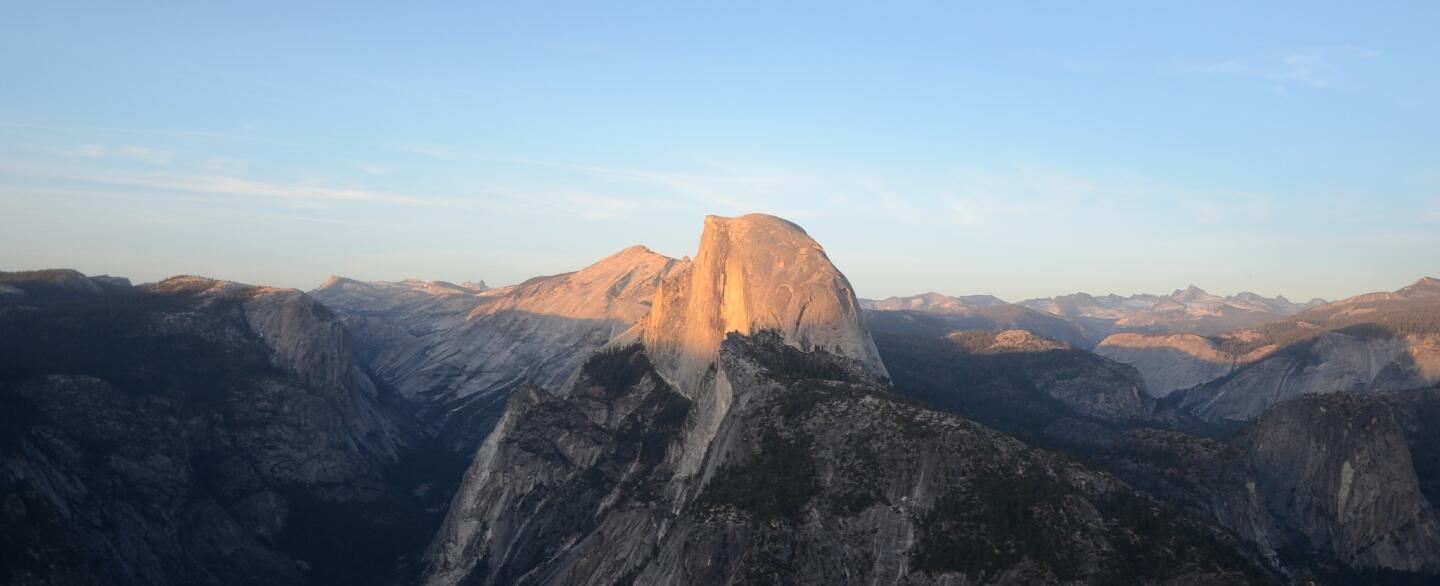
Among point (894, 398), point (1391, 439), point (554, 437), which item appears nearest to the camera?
point (894, 398)

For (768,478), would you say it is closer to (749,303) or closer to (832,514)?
(832,514)

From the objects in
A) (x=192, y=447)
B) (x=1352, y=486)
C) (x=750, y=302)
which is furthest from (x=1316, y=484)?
(x=192, y=447)

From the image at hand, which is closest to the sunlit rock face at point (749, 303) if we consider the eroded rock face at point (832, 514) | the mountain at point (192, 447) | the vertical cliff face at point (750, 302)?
the vertical cliff face at point (750, 302)

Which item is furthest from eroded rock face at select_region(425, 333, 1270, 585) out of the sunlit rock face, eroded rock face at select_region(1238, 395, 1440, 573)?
eroded rock face at select_region(1238, 395, 1440, 573)

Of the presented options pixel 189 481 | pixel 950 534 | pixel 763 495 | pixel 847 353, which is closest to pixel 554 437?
pixel 847 353

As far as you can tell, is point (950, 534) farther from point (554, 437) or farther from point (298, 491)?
point (298, 491)

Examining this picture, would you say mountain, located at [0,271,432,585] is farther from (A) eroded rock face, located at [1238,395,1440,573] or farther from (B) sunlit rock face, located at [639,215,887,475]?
(A) eroded rock face, located at [1238,395,1440,573]
